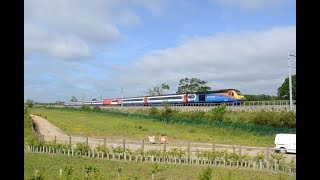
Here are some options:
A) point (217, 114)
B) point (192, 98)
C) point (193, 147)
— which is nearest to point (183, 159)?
point (193, 147)

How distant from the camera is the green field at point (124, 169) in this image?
12.6 m

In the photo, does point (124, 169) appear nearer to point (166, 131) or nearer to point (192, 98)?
point (166, 131)

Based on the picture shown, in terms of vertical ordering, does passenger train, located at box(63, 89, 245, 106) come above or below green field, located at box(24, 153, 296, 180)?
above

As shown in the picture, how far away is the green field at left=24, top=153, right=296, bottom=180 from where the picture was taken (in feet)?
41.5

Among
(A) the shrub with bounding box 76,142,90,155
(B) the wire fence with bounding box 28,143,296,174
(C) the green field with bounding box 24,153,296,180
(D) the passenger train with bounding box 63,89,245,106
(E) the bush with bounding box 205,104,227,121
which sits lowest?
(C) the green field with bounding box 24,153,296,180

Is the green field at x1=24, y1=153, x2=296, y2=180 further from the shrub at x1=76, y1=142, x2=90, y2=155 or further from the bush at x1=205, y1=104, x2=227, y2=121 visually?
the bush at x1=205, y1=104, x2=227, y2=121

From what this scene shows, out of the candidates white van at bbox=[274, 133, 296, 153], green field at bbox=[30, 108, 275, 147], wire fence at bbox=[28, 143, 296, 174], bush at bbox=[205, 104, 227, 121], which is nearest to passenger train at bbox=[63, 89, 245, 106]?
bush at bbox=[205, 104, 227, 121]

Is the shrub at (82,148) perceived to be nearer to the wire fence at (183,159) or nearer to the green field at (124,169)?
the wire fence at (183,159)

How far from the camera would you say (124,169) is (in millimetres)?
14148

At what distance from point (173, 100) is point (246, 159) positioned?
32386 mm
